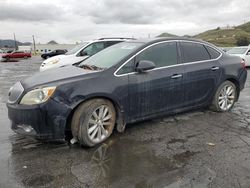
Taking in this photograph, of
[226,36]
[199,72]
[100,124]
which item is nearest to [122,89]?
[100,124]

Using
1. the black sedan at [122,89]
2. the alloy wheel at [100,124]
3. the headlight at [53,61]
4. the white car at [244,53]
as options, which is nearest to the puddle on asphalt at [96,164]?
the alloy wheel at [100,124]

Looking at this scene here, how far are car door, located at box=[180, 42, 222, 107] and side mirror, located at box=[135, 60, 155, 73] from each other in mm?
914

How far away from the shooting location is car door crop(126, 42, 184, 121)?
493 cm

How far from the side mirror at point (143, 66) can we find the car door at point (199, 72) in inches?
36.0

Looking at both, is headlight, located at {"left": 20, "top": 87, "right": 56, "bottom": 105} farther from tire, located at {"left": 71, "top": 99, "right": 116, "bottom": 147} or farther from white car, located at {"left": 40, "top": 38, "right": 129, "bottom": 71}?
white car, located at {"left": 40, "top": 38, "right": 129, "bottom": 71}

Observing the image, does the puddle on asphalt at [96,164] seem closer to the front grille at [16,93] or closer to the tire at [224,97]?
A: the front grille at [16,93]

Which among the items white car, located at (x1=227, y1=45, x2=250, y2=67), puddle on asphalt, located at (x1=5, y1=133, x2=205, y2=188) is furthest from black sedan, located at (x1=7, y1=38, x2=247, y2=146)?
white car, located at (x1=227, y1=45, x2=250, y2=67)

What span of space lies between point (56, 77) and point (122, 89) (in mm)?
1046

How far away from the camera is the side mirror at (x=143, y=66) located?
488 cm

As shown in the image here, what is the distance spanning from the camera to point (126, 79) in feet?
15.8

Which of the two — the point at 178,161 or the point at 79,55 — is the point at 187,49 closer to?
the point at 178,161

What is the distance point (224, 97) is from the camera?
6.41m

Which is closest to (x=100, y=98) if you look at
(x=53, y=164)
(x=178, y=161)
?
(x=53, y=164)

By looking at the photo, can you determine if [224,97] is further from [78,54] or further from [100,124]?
[78,54]
